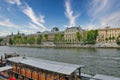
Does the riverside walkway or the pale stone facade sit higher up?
the pale stone facade

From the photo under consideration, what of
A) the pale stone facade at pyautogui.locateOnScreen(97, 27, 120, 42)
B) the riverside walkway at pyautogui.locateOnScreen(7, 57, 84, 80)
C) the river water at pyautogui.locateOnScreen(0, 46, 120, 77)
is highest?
the pale stone facade at pyautogui.locateOnScreen(97, 27, 120, 42)

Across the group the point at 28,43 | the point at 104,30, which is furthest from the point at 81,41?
the point at 28,43

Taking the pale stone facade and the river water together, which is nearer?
the river water

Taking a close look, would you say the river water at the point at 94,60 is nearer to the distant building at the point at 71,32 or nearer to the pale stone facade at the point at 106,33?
the pale stone facade at the point at 106,33

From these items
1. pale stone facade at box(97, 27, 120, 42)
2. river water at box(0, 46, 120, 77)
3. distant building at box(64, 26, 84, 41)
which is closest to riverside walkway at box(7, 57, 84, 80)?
river water at box(0, 46, 120, 77)

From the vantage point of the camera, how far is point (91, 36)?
12862cm

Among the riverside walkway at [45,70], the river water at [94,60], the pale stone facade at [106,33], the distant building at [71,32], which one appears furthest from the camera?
the distant building at [71,32]

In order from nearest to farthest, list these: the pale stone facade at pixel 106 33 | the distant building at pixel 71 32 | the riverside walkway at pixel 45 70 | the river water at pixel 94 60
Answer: the riverside walkway at pixel 45 70
the river water at pixel 94 60
the pale stone facade at pixel 106 33
the distant building at pixel 71 32

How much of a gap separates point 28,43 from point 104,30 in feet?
314

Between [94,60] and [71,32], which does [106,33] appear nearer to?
[71,32]

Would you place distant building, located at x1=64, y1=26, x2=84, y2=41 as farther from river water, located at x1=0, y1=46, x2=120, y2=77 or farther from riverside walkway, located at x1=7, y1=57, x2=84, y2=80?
riverside walkway, located at x1=7, y1=57, x2=84, y2=80

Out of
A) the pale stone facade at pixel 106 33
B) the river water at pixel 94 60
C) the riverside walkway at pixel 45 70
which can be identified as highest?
the pale stone facade at pixel 106 33

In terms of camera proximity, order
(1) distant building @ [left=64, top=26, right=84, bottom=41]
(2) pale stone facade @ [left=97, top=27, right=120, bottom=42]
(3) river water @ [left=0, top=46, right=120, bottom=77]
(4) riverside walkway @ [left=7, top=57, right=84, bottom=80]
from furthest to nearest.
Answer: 1. (1) distant building @ [left=64, top=26, right=84, bottom=41]
2. (2) pale stone facade @ [left=97, top=27, right=120, bottom=42]
3. (3) river water @ [left=0, top=46, right=120, bottom=77]
4. (4) riverside walkway @ [left=7, top=57, right=84, bottom=80]

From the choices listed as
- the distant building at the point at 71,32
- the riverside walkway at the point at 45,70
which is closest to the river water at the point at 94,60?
the riverside walkway at the point at 45,70
